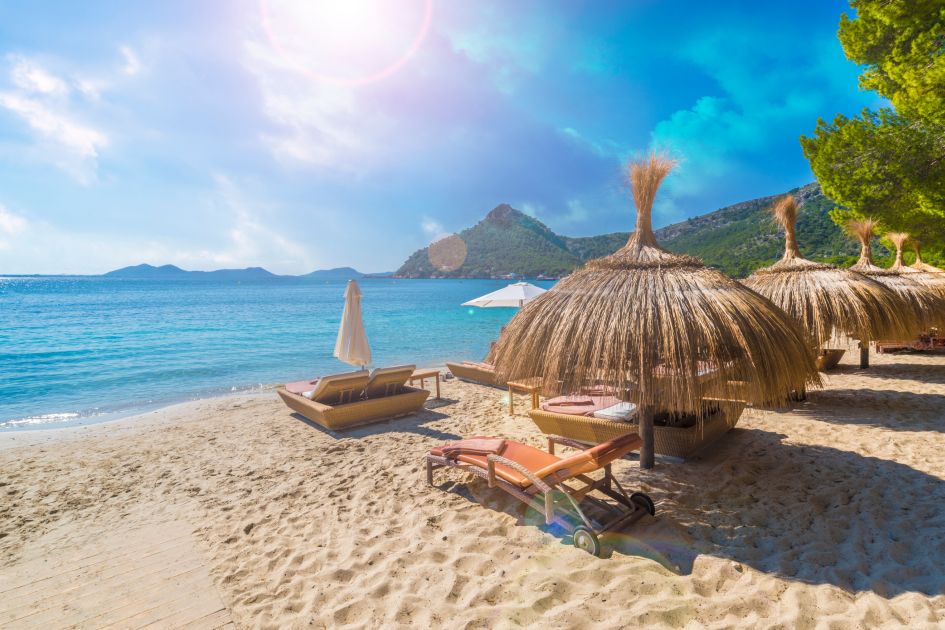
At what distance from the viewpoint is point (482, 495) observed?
4.39 meters

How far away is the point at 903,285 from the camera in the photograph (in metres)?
10.4

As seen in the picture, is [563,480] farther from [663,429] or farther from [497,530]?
[663,429]

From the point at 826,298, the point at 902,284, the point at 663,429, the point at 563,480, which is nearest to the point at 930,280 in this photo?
the point at 902,284

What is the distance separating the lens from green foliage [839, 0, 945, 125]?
684 cm

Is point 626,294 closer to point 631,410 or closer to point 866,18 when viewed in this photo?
point 631,410

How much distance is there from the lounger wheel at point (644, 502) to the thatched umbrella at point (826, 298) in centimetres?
586

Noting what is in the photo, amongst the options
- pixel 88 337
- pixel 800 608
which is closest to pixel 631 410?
pixel 800 608

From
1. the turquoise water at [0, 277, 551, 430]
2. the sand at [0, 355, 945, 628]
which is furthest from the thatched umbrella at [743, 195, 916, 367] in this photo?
the turquoise water at [0, 277, 551, 430]

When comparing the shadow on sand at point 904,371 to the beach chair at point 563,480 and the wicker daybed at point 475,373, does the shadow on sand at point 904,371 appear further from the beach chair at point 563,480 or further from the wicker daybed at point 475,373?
the beach chair at point 563,480

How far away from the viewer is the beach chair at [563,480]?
3.48 m

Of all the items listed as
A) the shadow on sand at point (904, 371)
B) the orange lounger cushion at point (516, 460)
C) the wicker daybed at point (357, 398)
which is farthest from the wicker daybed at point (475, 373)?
the shadow on sand at point (904, 371)

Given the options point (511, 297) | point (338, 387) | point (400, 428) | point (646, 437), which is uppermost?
point (511, 297)

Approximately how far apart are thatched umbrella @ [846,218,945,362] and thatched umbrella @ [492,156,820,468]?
8.15 m

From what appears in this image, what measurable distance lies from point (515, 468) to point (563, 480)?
39 centimetres
